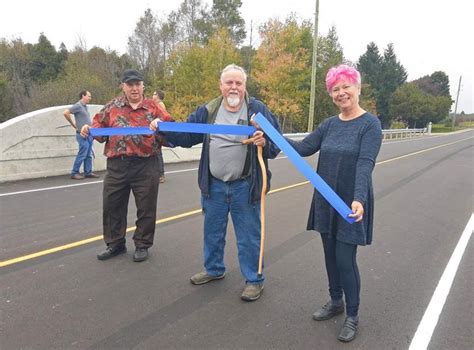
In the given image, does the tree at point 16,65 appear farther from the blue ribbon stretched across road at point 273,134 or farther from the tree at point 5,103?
the blue ribbon stretched across road at point 273,134

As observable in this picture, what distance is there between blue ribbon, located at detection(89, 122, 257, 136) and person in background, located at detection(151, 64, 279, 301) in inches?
5.1

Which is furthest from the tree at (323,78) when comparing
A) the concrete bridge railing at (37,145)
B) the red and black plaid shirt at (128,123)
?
the red and black plaid shirt at (128,123)

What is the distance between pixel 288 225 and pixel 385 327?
3.05 meters

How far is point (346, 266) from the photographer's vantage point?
10.3ft

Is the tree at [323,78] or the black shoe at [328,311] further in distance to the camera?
the tree at [323,78]

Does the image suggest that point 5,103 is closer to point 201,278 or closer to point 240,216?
point 201,278

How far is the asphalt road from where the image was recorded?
3145 millimetres

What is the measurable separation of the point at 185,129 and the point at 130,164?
113cm

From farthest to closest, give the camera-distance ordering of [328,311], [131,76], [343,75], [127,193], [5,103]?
[5,103], [127,193], [131,76], [328,311], [343,75]

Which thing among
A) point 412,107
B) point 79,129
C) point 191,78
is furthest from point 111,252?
point 412,107

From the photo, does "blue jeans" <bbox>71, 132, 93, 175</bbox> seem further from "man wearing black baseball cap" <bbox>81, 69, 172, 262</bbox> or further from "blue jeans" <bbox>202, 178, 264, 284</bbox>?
"blue jeans" <bbox>202, 178, 264, 284</bbox>

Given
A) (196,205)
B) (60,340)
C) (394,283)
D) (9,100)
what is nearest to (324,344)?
(394,283)

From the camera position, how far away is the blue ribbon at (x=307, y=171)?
9.56 ft

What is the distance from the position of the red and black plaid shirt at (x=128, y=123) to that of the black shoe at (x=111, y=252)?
42.3 inches
